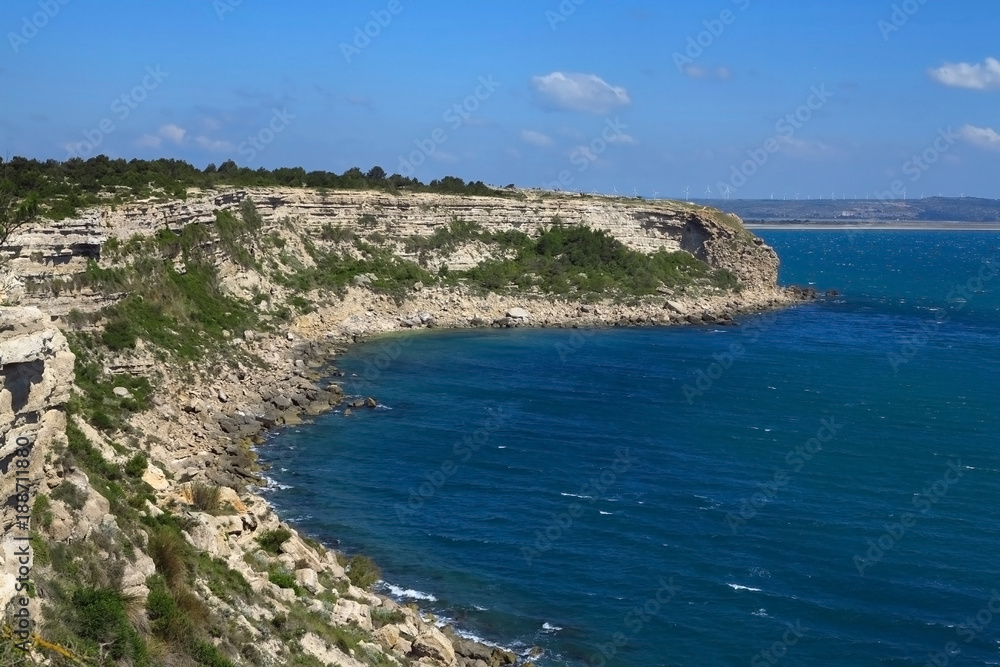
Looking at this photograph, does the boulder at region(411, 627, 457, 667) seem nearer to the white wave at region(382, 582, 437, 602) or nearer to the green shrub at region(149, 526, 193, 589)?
the white wave at region(382, 582, 437, 602)

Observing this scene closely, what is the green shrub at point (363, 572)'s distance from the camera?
29.4 meters

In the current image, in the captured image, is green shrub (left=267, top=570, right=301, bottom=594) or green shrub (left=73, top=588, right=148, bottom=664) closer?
green shrub (left=73, top=588, right=148, bottom=664)

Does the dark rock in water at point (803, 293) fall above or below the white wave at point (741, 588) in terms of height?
above

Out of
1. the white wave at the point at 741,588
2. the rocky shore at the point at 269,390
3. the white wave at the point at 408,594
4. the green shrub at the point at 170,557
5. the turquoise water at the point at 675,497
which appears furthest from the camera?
the white wave at the point at 741,588

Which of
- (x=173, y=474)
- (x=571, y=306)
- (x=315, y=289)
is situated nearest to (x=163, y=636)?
(x=173, y=474)

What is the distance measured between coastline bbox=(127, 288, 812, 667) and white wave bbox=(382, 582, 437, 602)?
1.16 ft

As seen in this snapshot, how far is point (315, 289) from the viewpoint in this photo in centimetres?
7344

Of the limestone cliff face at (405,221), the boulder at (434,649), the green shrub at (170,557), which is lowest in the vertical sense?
the boulder at (434,649)

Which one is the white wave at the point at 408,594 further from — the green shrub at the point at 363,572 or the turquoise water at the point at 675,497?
the green shrub at the point at 363,572

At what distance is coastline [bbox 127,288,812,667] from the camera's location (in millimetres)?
26844

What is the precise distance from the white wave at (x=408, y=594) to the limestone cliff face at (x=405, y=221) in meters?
21.1

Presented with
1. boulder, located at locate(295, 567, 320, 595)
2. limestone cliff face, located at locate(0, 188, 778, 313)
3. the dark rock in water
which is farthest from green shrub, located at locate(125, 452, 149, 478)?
the dark rock in water

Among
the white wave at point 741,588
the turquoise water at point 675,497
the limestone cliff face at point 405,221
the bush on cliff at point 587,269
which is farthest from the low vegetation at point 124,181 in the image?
the white wave at point 741,588

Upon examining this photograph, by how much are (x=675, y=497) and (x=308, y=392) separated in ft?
76.2
